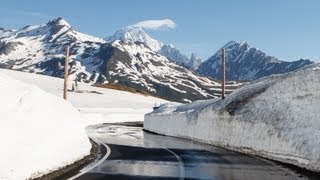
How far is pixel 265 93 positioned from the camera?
112 ft

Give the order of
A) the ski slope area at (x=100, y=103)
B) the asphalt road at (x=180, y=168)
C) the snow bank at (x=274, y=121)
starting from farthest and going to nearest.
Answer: the ski slope area at (x=100, y=103) → the snow bank at (x=274, y=121) → the asphalt road at (x=180, y=168)

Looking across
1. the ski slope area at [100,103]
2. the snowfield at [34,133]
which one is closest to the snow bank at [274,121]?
the snowfield at [34,133]

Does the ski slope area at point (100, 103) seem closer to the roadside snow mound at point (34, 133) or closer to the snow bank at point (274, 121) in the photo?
the snow bank at point (274, 121)

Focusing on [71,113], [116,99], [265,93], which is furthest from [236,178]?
[116,99]

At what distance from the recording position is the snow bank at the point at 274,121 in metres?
23.4

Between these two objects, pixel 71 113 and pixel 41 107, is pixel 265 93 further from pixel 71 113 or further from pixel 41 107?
pixel 41 107

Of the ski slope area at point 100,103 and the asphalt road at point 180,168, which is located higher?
the ski slope area at point 100,103

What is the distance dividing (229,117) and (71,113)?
15113 mm

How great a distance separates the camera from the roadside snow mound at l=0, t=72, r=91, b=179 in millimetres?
15477

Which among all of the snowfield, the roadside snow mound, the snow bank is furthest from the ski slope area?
the roadside snow mound

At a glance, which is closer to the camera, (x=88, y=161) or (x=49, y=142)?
(x=49, y=142)

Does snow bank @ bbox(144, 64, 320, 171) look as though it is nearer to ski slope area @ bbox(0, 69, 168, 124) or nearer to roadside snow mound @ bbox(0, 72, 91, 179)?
roadside snow mound @ bbox(0, 72, 91, 179)

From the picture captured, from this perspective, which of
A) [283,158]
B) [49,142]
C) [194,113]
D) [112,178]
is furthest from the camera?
[194,113]

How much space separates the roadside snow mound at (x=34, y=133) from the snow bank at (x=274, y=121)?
912 cm
